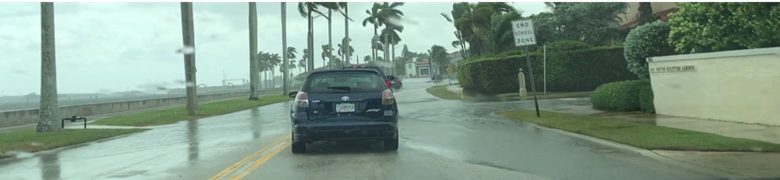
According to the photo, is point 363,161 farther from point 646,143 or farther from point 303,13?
point 303,13

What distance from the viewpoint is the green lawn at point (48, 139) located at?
1414 centimetres

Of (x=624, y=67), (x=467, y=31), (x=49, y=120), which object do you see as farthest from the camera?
(x=467, y=31)

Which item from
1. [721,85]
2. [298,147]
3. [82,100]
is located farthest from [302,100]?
[82,100]

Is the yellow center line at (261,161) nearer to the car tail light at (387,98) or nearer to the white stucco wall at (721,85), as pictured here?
the car tail light at (387,98)

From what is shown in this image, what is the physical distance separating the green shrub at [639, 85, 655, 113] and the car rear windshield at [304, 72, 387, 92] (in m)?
9.70

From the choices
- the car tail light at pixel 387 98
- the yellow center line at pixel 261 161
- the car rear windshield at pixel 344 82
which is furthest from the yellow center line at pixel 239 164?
the car tail light at pixel 387 98

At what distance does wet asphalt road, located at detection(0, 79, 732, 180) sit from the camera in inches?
353

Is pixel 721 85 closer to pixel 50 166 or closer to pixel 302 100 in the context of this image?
pixel 302 100

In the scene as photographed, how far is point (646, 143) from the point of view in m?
11.3

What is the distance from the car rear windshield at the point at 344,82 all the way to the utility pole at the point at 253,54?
103 ft

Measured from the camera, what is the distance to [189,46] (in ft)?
92.2

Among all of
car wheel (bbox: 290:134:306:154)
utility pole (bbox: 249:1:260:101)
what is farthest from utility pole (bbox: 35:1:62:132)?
utility pole (bbox: 249:1:260:101)

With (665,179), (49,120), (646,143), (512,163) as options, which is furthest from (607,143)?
(49,120)

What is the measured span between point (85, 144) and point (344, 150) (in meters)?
7.08
